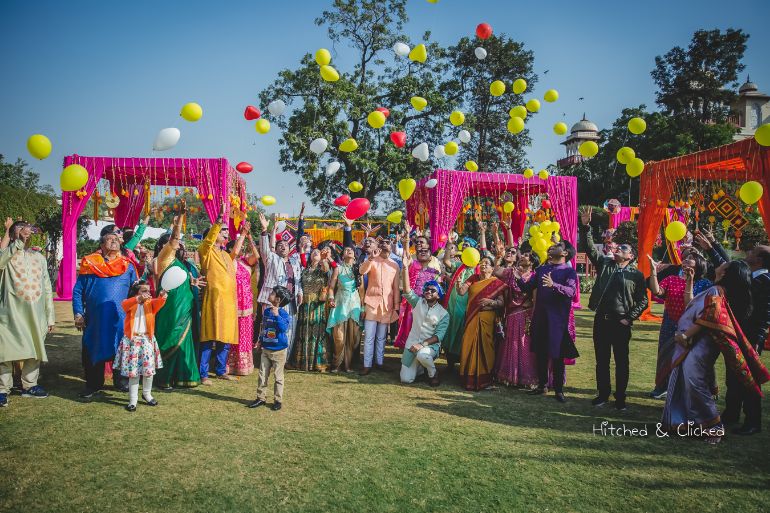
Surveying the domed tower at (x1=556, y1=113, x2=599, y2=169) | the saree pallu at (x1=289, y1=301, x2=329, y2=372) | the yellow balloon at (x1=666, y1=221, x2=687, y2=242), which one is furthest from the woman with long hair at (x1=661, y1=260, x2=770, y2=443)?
the domed tower at (x1=556, y1=113, x2=599, y2=169)

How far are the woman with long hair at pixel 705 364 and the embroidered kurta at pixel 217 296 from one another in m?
4.29

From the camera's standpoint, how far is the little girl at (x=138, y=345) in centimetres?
424

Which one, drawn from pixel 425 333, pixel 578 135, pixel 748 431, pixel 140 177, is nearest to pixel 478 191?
pixel 140 177

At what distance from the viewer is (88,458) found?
10.6 ft

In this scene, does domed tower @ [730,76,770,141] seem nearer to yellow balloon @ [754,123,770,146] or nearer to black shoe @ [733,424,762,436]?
yellow balloon @ [754,123,770,146]

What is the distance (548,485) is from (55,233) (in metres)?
18.5

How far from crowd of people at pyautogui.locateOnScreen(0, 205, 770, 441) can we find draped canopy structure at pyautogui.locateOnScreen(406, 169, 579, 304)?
23.8ft

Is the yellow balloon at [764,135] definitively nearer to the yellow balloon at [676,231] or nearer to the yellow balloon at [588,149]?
the yellow balloon at [676,231]

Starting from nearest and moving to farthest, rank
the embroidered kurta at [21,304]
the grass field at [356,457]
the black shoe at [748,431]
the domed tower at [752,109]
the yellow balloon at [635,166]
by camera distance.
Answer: the grass field at [356,457]
the black shoe at [748,431]
the embroidered kurta at [21,304]
the yellow balloon at [635,166]
the domed tower at [752,109]

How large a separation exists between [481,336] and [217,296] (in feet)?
9.69

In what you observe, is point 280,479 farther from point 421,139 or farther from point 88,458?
point 421,139

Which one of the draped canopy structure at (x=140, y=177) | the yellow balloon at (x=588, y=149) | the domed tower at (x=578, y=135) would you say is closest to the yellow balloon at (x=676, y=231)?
the yellow balloon at (x=588, y=149)

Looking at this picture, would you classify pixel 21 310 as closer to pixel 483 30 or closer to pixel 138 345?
pixel 138 345

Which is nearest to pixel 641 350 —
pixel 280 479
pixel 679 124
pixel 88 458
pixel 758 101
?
pixel 280 479
